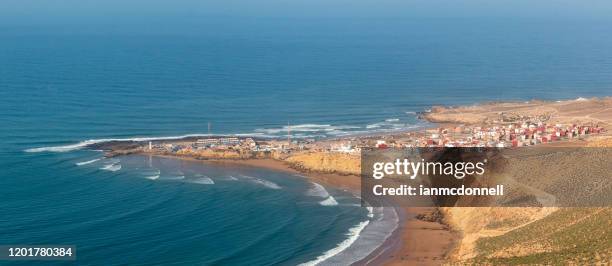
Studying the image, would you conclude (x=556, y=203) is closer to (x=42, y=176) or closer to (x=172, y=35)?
(x=42, y=176)

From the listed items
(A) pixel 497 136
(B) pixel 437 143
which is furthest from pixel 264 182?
(A) pixel 497 136

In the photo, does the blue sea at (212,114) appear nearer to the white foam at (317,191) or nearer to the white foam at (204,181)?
the white foam at (204,181)

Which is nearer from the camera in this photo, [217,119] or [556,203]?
[556,203]

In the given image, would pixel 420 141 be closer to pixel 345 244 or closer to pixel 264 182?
pixel 264 182

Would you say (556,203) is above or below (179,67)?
below

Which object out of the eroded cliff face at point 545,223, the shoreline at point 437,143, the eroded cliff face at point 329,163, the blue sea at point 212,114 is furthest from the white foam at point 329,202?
the eroded cliff face at point 545,223

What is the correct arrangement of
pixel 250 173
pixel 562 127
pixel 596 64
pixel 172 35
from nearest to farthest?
1. pixel 250 173
2. pixel 562 127
3. pixel 596 64
4. pixel 172 35

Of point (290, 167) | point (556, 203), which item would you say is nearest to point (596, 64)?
point (290, 167)
